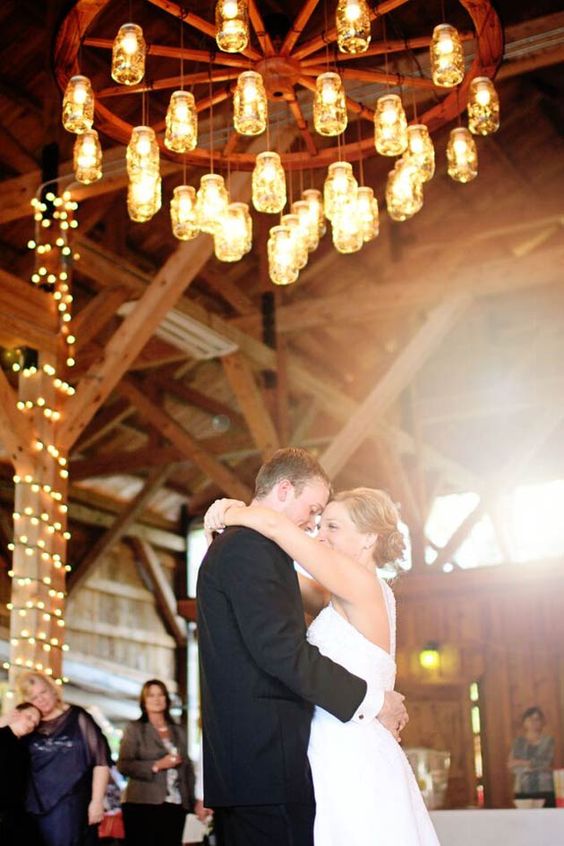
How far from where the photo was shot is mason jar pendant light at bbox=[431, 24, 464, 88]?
4.93 metres

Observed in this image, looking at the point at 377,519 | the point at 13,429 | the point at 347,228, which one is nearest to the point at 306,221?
the point at 347,228

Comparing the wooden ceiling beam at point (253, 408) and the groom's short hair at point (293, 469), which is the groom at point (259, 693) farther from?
the wooden ceiling beam at point (253, 408)

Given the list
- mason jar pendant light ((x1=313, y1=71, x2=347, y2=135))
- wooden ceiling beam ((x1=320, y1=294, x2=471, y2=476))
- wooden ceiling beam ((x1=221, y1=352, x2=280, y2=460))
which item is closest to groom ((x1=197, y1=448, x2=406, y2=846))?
mason jar pendant light ((x1=313, y1=71, x2=347, y2=135))

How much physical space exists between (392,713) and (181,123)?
3.00 m

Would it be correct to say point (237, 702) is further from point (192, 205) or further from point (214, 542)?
point (192, 205)

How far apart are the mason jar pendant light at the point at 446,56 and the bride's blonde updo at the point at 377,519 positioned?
2.37 m

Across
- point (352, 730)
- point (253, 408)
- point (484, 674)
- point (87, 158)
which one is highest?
point (253, 408)

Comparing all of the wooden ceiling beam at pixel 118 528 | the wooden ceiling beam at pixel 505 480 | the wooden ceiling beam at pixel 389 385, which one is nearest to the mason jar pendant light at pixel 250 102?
the wooden ceiling beam at pixel 389 385

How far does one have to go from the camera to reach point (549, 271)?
9.71 meters

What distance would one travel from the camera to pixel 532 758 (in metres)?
9.80

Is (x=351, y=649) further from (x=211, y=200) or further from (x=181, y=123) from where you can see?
(x=211, y=200)

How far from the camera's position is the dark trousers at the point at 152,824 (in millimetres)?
6730

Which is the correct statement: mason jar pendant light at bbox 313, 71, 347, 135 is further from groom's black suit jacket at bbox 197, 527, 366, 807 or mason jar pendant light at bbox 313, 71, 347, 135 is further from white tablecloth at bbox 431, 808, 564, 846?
white tablecloth at bbox 431, 808, 564, 846

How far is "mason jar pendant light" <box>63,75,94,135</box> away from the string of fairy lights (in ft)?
8.10
